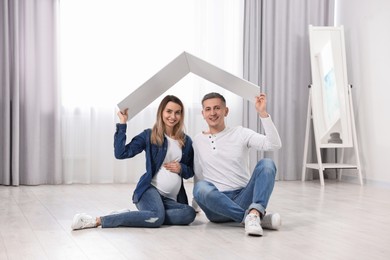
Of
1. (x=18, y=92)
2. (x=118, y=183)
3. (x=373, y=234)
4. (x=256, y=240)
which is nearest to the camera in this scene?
(x=256, y=240)

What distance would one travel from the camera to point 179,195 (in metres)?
2.94

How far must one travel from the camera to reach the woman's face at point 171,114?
9.38 ft

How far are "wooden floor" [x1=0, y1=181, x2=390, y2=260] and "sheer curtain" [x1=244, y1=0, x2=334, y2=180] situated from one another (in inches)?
62.9

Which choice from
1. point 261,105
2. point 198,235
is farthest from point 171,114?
point 198,235

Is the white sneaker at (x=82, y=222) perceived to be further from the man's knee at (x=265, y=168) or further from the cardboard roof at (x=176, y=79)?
the man's knee at (x=265, y=168)

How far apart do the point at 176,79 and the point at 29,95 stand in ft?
7.14

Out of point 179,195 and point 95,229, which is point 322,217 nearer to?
point 179,195

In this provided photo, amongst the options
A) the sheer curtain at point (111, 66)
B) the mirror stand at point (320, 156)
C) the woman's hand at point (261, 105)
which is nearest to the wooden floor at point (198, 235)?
the woman's hand at point (261, 105)

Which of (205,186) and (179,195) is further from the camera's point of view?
(179,195)

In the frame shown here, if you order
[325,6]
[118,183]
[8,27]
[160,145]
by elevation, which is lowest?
[118,183]

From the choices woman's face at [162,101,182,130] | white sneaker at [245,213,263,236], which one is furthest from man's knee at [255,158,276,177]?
woman's face at [162,101,182,130]

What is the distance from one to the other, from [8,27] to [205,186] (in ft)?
8.71

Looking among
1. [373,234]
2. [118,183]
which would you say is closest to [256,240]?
[373,234]

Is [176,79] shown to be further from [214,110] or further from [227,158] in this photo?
[227,158]
